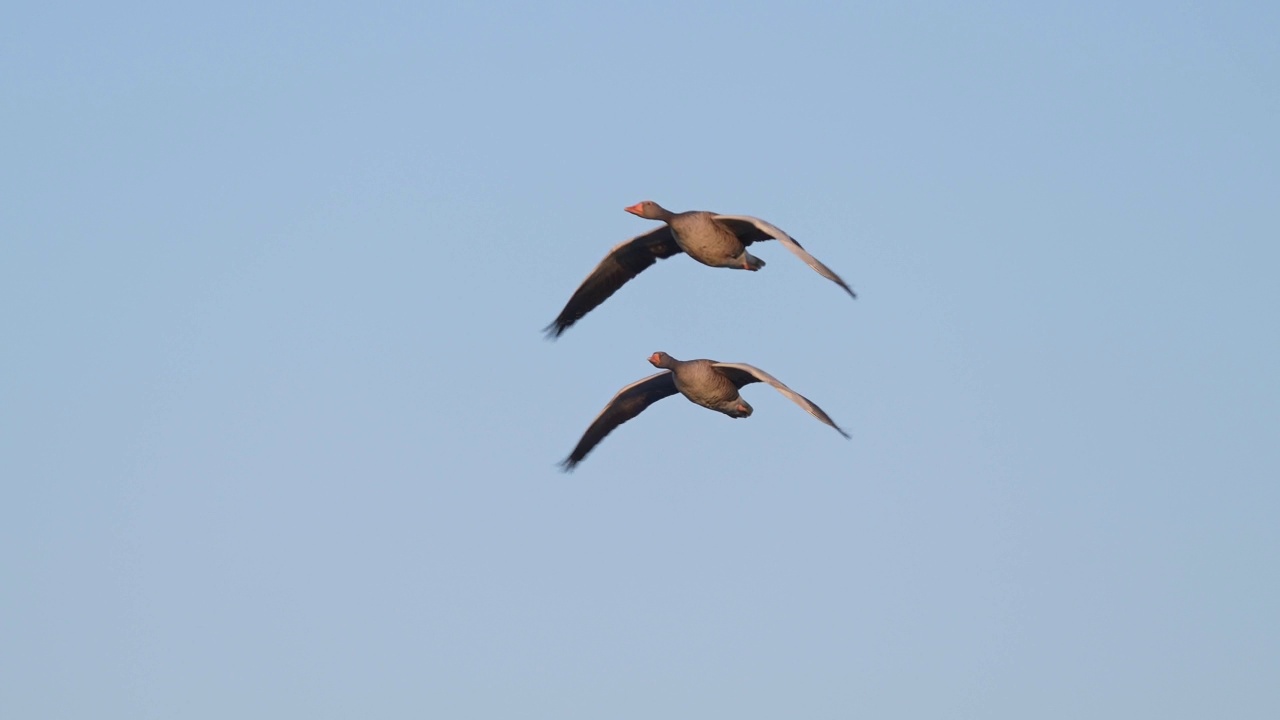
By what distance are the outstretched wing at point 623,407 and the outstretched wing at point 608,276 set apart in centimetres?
155

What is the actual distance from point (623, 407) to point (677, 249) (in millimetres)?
2786

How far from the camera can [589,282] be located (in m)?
35.3

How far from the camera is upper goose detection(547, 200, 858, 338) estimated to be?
31609 millimetres

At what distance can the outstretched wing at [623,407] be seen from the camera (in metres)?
34.7

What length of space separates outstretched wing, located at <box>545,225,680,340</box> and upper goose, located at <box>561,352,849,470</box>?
1607mm

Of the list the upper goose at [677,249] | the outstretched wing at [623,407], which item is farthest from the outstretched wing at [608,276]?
the outstretched wing at [623,407]

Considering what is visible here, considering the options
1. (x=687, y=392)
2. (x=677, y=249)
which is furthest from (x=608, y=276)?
(x=687, y=392)

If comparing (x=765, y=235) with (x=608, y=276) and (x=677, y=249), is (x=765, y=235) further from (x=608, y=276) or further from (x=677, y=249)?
(x=608, y=276)

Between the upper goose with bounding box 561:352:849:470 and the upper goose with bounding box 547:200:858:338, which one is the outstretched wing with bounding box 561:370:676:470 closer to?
the upper goose with bounding box 561:352:849:470

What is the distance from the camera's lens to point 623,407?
35.5 meters

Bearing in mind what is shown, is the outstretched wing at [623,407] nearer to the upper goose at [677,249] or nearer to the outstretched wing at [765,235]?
the upper goose at [677,249]

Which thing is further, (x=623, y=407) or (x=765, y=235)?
(x=623, y=407)

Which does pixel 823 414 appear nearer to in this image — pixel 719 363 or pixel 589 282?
pixel 719 363

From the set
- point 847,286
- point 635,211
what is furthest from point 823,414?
point 635,211
